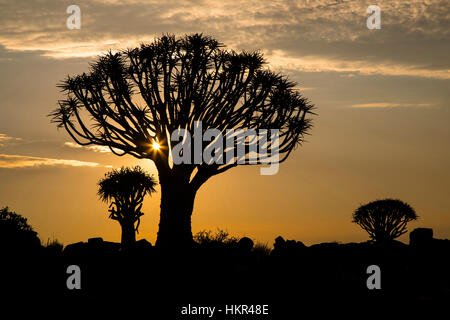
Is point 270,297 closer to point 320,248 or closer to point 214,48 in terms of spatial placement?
point 320,248

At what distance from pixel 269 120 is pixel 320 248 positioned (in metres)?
4.68

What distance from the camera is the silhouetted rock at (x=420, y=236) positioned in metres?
16.6

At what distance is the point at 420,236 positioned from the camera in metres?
17.0

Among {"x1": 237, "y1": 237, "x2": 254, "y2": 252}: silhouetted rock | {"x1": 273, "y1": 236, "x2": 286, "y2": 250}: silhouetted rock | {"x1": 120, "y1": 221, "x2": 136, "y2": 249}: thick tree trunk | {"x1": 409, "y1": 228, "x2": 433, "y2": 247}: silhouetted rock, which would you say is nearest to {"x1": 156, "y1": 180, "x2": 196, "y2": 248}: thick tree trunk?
{"x1": 237, "y1": 237, "x2": 254, "y2": 252}: silhouetted rock

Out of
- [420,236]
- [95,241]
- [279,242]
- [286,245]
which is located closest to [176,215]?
[95,241]

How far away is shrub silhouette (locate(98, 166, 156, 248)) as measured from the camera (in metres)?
21.6

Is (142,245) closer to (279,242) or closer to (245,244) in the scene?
(245,244)

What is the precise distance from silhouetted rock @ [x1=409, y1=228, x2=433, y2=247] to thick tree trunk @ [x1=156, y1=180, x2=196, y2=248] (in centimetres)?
681

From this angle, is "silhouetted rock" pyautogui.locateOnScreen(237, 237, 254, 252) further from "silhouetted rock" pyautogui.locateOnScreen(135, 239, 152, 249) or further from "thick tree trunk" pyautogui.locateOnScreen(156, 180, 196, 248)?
"silhouetted rock" pyautogui.locateOnScreen(135, 239, 152, 249)

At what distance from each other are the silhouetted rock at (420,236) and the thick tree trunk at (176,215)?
681 centimetres

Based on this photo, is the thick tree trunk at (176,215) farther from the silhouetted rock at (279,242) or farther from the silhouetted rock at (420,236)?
the silhouetted rock at (420,236)
